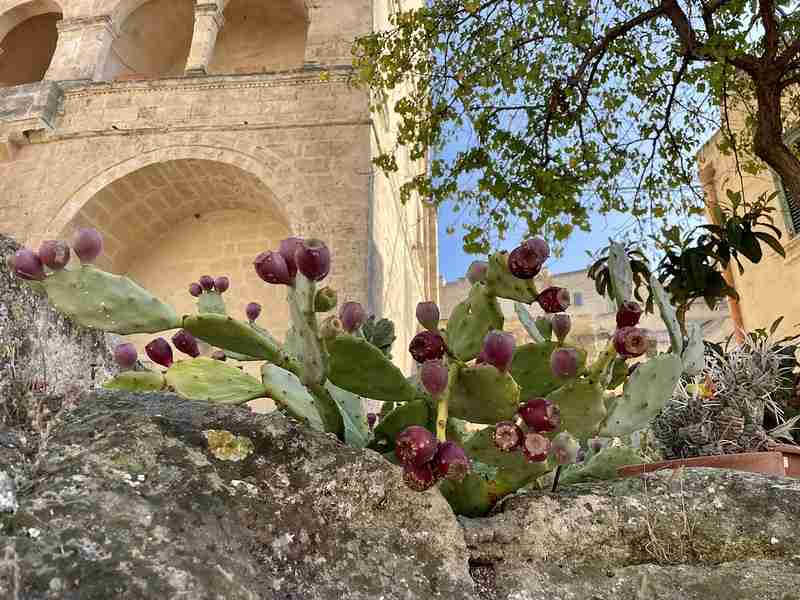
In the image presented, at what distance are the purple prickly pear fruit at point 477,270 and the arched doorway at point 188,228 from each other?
6976 millimetres

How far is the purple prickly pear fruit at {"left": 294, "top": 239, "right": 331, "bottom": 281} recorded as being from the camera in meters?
0.89

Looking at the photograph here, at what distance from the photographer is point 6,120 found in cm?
862

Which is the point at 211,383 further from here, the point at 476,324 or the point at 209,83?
the point at 209,83

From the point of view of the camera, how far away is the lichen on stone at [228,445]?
0.91m

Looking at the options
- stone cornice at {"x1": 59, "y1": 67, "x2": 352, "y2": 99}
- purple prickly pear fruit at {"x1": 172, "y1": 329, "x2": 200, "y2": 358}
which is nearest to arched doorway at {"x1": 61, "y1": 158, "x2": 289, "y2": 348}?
stone cornice at {"x1": 59, "y1": 67, "x2": 352, "y2": 99}

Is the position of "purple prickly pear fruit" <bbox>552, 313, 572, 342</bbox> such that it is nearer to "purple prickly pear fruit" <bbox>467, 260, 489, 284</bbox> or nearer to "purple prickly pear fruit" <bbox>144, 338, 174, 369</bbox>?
"purple prickly pear fruit" <bbox>467, 260, 489, 284</bbox>

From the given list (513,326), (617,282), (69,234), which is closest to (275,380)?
(617,282)

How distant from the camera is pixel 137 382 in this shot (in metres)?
1.24

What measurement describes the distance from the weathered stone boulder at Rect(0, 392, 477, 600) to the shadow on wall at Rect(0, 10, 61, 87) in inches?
534

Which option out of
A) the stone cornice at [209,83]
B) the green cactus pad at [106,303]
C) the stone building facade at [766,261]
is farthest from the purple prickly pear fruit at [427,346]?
the stone building facade at [766,261]

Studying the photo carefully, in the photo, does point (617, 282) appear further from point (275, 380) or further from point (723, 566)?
point (275, 380)

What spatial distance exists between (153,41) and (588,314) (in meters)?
18.0

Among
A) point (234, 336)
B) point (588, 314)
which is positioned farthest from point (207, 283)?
point (588, 314)

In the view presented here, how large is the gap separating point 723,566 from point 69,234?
8767 mm
